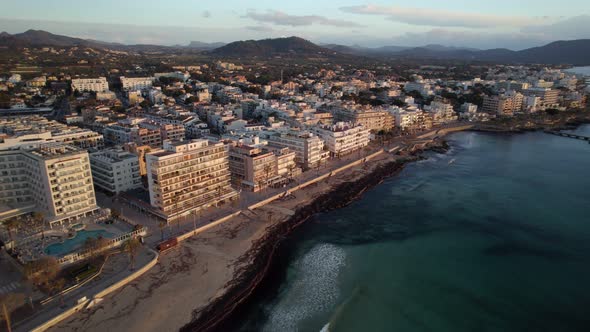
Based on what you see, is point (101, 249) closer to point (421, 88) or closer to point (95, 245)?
point (95, 245)

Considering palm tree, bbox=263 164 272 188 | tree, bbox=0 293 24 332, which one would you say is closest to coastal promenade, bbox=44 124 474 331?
palm tree, bbox=263 164 272 188

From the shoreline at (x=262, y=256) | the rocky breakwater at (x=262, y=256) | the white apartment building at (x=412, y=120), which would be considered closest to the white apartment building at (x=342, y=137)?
the shoreline at (x=262, y=256)

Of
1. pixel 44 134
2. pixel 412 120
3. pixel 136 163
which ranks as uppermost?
pixel 44 134

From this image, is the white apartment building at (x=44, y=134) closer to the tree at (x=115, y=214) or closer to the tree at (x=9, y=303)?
the tree at (x=115, y=214)

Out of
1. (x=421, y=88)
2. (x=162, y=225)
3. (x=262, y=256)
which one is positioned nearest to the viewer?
(x=262, y=256)

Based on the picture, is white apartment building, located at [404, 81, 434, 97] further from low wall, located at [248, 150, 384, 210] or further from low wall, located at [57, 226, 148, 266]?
low wall, located at [57, 226, 148, 266]

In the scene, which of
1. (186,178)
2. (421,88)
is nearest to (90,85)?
(186,178)
